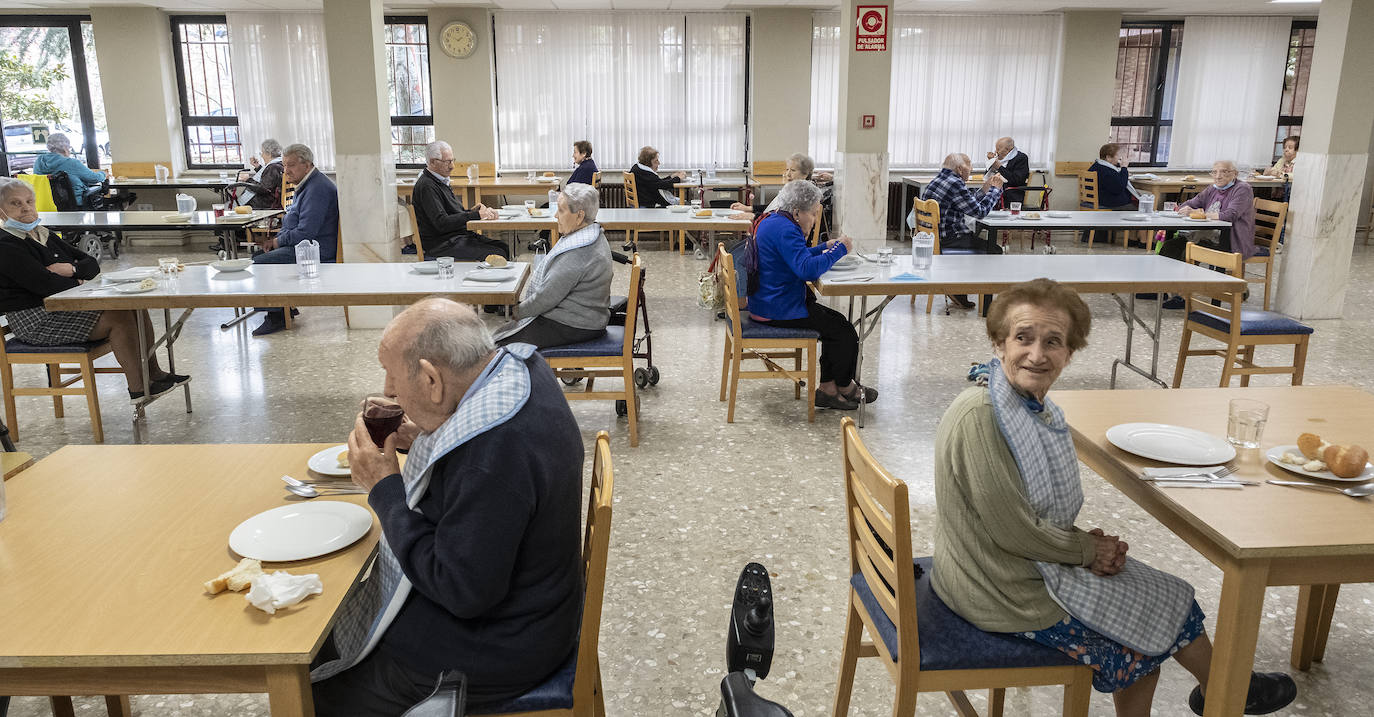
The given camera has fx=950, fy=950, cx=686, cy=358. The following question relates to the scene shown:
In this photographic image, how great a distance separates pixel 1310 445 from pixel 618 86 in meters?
9.95

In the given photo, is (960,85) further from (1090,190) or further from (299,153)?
(299,153)

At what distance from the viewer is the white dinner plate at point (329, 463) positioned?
2064 mm

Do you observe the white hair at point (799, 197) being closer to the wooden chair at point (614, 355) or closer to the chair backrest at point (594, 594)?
the wooden chair at point (614, 355)

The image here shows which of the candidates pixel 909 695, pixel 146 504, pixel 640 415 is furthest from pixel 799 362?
pixel 146 504

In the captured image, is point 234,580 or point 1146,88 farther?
point 1146,88

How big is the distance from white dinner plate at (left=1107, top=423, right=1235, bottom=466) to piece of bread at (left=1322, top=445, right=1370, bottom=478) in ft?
0.61

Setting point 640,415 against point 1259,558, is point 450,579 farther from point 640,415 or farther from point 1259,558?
point 640,415

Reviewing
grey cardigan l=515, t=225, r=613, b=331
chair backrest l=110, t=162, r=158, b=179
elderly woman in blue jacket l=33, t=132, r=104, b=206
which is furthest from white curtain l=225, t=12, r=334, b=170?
grey cardigan l=515, t=225, r=613, b=331

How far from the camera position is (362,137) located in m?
6.39

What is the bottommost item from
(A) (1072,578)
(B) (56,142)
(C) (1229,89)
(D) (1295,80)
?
(A) (1072,578)

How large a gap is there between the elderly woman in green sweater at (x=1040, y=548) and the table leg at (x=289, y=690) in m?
1.23

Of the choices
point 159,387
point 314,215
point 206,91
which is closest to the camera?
point 159,387

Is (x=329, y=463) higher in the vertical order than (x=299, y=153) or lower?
lower

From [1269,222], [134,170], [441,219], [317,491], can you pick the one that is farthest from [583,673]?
A: [134,170]
